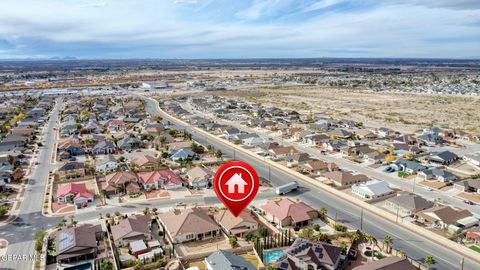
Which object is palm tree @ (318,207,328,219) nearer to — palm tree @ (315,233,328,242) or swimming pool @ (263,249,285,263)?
palm tree @ (315,233,328,242)

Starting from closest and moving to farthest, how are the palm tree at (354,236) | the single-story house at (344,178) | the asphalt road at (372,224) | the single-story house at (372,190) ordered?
the asphalt road at (372,224) < the palm tree at (354,236) < the single-story house at (372,190) < the single-story house at (344,178)

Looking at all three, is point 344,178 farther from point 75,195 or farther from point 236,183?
point 75,195

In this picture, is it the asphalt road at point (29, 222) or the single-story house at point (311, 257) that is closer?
the single-story house at point (311, 257)

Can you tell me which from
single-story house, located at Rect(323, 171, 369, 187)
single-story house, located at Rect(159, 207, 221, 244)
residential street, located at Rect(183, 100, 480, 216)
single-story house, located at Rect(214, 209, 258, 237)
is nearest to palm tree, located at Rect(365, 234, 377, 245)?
single-story house, located at Rect(214, 209, 258, 237)

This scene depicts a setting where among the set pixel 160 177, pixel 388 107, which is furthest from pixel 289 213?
pixel 388 107

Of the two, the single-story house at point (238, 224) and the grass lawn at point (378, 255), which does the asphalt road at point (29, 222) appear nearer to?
the single-story house at point (238, 224)

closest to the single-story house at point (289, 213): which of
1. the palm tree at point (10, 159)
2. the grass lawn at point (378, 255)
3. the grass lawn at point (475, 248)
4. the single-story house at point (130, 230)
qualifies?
the grass lawn at point (378, 255)

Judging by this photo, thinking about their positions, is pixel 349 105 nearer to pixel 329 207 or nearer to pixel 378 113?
pixel 378 113
